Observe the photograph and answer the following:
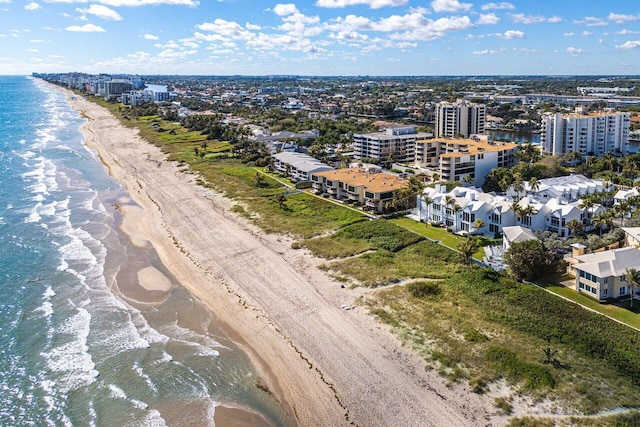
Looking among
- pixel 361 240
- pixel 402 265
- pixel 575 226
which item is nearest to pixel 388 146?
pixel 361 240

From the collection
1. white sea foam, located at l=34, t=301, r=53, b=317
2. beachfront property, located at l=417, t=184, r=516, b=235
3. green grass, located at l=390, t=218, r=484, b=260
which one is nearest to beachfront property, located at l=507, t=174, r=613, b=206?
beachfront property, located at l=417, t=184, r=516, b=235

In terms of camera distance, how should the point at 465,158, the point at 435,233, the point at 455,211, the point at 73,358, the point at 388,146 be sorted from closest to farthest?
the point at 73,358 < the point at 435,233 < the point at 455,211 < the point at 465,158 < the point at 388,146

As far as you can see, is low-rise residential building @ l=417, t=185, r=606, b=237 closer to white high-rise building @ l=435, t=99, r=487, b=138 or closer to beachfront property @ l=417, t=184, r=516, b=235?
beachfront property @ l=417, t=184, r=516, b=235

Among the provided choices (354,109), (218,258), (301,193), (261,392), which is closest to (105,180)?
(301,193)

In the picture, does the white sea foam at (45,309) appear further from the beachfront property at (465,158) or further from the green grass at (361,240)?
the beachfront property at (465,158)

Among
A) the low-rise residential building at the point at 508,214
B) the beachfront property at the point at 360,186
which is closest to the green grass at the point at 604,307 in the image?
the low-rise residential building at the point at 508,214

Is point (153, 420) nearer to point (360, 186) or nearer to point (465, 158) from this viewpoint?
point (360, 186)

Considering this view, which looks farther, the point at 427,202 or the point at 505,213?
the point at 427,202
